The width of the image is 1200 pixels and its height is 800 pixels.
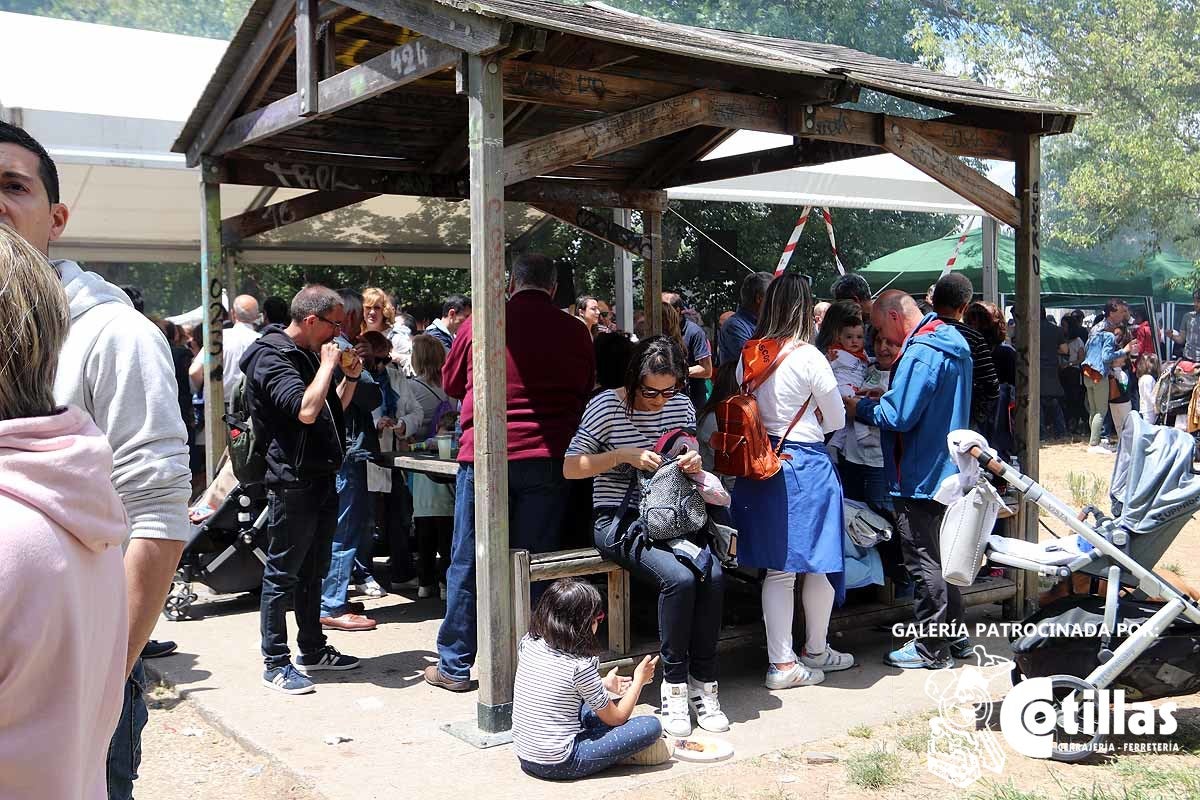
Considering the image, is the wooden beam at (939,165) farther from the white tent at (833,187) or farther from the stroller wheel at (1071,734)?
the white tent at (833,187)

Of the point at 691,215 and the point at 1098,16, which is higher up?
the point at 1098,16

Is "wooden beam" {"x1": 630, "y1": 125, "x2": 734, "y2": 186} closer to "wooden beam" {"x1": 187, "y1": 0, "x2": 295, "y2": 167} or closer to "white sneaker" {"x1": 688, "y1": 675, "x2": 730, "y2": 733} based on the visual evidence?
"wooden beam" {"x1": 187, "y1": 0, "x2": 295, "y2": 167}

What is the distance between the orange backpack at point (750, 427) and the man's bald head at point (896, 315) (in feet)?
2.85

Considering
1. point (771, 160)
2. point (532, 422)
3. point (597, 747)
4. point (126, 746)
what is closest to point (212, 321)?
point (532, 422)

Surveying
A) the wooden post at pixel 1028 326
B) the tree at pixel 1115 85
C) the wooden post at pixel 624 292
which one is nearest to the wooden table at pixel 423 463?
the wooden post at pixel 1028 326

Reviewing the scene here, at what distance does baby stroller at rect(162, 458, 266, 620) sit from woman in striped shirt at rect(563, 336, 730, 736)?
260 centimetres

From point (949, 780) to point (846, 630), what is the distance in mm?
1941

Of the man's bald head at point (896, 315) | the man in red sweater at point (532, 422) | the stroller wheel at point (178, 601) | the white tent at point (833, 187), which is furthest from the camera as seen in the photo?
the white tent at point (833, 187)

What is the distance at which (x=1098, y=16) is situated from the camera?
2988 cm

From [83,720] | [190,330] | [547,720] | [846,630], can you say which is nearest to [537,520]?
[547,720]

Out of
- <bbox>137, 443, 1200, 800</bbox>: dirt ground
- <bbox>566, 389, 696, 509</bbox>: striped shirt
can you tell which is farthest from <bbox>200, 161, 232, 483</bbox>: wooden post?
<bbox>566, 389, 696, 509</bbox>: striped shirt

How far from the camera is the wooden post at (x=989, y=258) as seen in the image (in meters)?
13.1

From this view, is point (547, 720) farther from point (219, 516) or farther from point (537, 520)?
point (219, 516)

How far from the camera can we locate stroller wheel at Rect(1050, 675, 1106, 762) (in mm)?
4379
